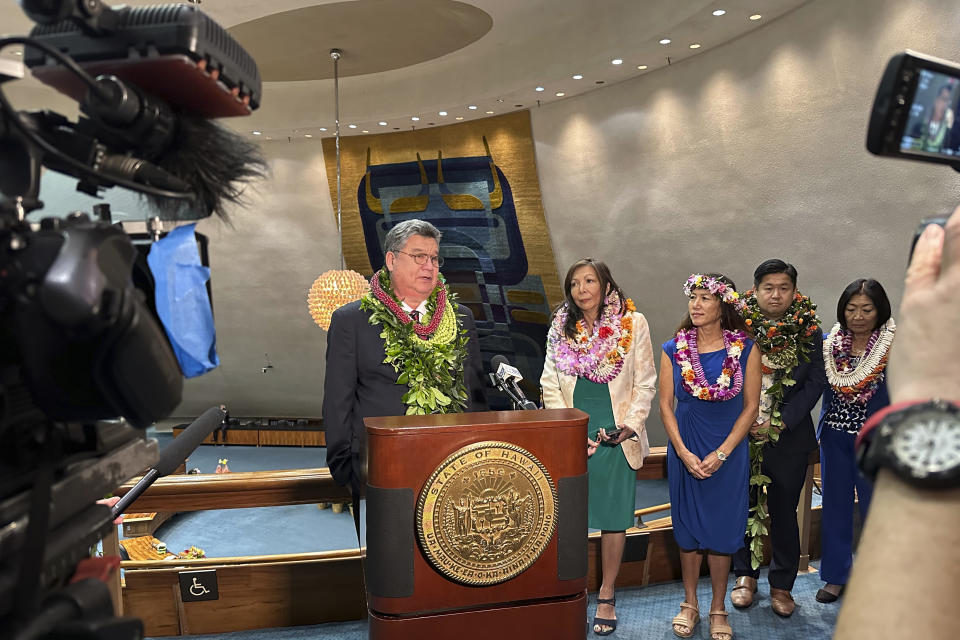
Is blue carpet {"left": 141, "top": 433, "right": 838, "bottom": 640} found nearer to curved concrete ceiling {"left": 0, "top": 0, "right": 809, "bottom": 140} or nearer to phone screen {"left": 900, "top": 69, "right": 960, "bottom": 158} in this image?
phone screen {"left": 900, "top": 69, "right": 960, "bottom": 158}

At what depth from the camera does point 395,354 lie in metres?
2.55

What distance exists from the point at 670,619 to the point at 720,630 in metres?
0.23

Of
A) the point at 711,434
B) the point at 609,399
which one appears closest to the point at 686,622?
the point at 711,434

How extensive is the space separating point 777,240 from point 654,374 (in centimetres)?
362

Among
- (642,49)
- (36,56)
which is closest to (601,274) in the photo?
(36,56)

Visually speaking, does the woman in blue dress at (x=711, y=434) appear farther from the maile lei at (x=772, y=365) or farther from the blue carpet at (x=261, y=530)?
the blue carpet at (x=261, y=530)

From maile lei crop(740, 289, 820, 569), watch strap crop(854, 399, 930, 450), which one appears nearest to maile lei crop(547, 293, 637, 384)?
maile lei crop(740, 289, 820, 569)

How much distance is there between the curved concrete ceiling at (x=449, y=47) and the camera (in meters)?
6.21

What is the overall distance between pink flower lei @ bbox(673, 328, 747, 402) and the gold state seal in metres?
1.32

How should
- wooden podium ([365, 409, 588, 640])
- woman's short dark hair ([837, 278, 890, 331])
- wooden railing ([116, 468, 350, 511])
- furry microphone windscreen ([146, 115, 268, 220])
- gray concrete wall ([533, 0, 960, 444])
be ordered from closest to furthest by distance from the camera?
furry microphone windscreen ([146, 115, 268, 220]) → wooden podium ([365, 409, 588, 640]) → wooden railing ([116, 468, 350, 511]) → woman's short dark hair ([837, 278, 890, 331]) → gray concrete wall ([533, 0, 960, 444])

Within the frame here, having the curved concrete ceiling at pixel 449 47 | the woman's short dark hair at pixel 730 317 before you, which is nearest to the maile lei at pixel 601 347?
the woman's short dark hair at pixel 730 317

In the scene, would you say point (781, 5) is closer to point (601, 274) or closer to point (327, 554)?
point (601, 274)

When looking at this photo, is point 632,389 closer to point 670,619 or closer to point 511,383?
point 670,619

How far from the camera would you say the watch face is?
49 centimetres
